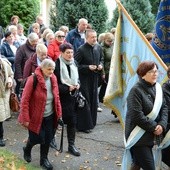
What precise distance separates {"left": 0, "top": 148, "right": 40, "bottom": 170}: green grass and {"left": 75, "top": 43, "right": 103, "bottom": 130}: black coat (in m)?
2.01

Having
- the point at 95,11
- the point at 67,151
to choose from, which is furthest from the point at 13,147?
the point at 95,11

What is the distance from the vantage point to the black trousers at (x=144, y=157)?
5435mm

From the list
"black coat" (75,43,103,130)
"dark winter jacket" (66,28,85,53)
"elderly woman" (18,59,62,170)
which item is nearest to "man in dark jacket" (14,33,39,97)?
"black coat" (75,43,103,130)

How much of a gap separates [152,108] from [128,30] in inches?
69.2

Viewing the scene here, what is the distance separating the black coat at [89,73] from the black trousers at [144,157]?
3.52m

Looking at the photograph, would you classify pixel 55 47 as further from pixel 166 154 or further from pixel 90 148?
pixel 166 154

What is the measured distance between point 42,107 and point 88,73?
2.49 meters

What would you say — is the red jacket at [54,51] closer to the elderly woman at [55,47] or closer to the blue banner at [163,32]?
the elderly woman at [55,47]

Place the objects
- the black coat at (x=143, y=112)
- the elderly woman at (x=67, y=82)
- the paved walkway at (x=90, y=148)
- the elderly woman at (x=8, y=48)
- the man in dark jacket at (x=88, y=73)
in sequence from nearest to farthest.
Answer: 1. the black coat at (x=143, y=112)
2. the paved walkway at (x=90, y=148)
3. the elderly woman at (x=67, y=82)
4. the man in dark jacket at (x=88, y=73)
5. the elderly woman at (x=8, y=48)

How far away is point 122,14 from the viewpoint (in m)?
6.84

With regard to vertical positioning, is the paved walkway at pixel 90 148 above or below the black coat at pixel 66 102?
below

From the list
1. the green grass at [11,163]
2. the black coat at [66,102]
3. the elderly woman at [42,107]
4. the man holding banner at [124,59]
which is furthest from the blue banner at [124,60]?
the green grass at [11,163]

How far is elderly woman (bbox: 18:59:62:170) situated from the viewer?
260 inches

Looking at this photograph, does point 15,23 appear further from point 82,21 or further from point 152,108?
point 152,108
